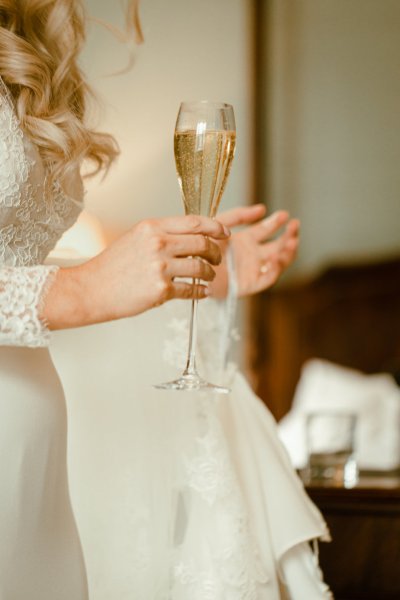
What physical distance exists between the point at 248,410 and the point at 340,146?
251 centimetres

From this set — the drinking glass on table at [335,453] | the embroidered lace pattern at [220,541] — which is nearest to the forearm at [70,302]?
the embroidered lace pattern at [220,541]

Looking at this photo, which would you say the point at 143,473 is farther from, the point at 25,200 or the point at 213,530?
the point at 25,200

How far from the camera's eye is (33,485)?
104 cm

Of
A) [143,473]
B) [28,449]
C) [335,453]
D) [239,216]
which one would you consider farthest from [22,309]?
[335,453]

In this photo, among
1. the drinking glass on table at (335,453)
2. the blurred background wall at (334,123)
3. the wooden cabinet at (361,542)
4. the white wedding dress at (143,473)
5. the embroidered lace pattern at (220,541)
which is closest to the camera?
the white wedding dress at (143,473)

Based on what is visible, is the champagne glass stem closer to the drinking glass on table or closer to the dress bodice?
the dress bodice

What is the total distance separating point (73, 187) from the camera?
1.19m

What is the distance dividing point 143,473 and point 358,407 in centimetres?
183

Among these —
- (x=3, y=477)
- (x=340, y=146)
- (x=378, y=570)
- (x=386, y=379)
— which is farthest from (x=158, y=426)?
(x=340, y=146)

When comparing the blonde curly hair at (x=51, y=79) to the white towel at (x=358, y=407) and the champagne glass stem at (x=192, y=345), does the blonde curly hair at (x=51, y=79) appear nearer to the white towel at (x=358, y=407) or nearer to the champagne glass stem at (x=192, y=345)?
the champagne glass stem at (x=192, y=345)

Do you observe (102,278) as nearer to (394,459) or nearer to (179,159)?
(179,159)

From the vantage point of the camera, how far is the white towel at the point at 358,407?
2824mm

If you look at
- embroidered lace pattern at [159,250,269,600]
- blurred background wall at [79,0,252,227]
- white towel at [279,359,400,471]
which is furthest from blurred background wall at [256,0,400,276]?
embroidered lace pattern at [159,250,269,600]

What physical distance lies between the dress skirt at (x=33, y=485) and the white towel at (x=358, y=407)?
5.22 feet
